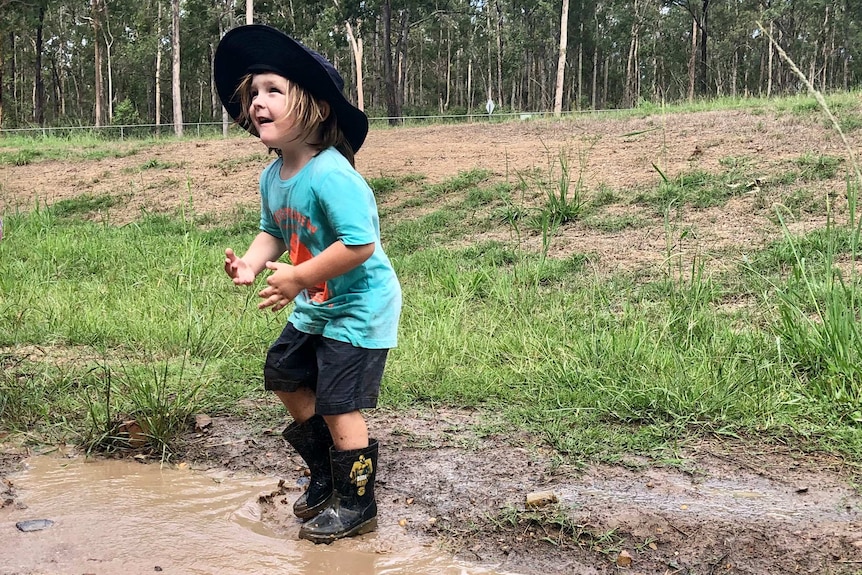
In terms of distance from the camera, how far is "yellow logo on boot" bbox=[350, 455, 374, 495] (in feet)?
6.83

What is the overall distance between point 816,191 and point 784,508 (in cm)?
449

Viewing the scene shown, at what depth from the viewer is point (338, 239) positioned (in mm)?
2004

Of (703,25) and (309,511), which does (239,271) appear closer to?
(309,511)

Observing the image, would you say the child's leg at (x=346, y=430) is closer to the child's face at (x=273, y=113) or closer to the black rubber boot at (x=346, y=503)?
the black rubber boot at (x=346, y=503)

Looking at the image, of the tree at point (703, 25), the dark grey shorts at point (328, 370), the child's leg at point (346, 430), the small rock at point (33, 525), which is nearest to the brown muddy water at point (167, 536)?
the small rock at point (33, 525)

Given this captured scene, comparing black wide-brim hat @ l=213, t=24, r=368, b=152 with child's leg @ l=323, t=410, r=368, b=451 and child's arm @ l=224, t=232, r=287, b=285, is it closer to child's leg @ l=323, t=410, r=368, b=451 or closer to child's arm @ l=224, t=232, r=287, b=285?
child's arm @ l=224, t=232, r=287, b=285

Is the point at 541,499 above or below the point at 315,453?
below

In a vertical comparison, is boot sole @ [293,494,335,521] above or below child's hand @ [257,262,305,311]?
below

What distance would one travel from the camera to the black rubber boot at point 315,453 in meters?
2.23

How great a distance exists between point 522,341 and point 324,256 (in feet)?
6.17

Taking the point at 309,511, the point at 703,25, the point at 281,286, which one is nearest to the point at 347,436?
the point at 309,511

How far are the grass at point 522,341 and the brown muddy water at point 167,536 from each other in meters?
0.28

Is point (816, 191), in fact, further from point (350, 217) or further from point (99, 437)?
point (99, 437)

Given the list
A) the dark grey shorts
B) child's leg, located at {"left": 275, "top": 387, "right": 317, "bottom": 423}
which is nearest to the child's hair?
the dark grey shorts
